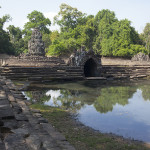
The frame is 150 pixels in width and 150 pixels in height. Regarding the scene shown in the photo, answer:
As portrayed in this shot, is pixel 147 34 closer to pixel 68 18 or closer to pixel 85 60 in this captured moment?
pixel 68 18

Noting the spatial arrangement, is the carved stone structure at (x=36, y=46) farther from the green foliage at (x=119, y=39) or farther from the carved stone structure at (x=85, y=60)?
the green foliage at (x=119, y=39)

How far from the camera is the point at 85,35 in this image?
47156 mm

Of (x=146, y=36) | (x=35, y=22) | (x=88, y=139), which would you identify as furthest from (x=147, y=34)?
(x=88, y=139)

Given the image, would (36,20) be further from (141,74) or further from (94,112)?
(94,112)

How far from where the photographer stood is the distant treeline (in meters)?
41.0

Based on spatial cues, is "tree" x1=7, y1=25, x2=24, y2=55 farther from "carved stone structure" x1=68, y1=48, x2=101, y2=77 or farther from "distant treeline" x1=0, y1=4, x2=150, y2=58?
"carved stone structure" x1=68, y1=48, x2=101, y2=77

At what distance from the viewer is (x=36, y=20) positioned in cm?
5525

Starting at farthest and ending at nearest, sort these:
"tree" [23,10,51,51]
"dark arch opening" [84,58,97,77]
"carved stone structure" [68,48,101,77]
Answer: "tree" [23,10,51,51] < "dark arch opening" [84,58,97,77] < "carved stone structure" [68,48,101,77]

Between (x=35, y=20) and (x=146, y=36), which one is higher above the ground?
(x=35, y=20)

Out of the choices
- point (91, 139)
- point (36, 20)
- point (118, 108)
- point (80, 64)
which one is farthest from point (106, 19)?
point (91, 139)

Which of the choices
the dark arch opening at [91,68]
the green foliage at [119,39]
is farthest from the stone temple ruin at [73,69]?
the green foliage at [119,39]

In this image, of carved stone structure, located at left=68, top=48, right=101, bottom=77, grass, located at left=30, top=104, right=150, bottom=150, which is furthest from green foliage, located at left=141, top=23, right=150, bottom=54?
grass, located at left=30, top=104, right=150, bottom=150

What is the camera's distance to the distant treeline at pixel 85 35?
135ft

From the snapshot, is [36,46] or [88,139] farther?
[36,46]
